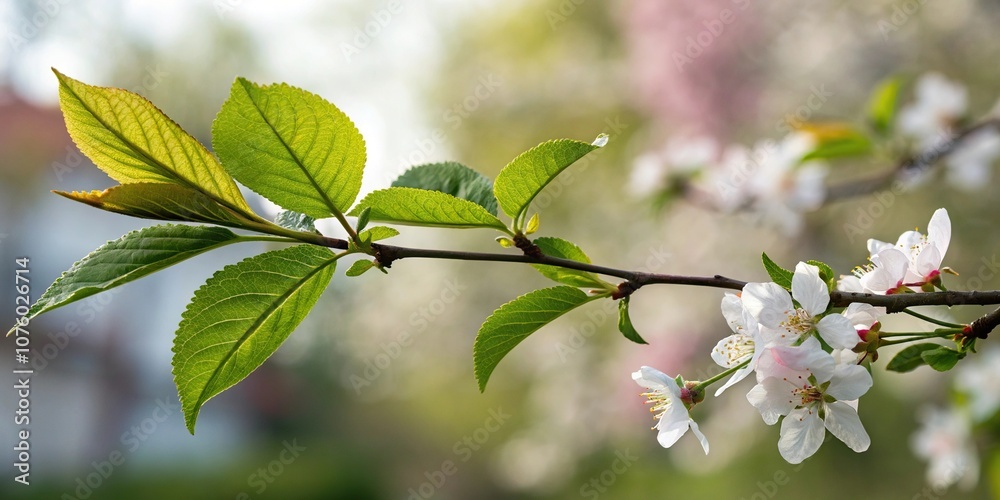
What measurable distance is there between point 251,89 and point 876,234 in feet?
11.1

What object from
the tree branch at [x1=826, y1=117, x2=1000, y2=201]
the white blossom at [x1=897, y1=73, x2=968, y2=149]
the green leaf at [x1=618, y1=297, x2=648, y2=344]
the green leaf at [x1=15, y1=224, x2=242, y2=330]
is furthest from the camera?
the white blossom at [x1=897, y1=73, x2=968, y2=149]

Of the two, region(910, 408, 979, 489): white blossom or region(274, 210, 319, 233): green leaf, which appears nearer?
region(274, 210, 319, 233): green leaf

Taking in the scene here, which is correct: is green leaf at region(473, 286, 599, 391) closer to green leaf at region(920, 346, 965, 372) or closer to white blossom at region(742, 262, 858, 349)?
white blossom at region(742, 262, 858, 349)

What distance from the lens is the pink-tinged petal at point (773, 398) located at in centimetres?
41

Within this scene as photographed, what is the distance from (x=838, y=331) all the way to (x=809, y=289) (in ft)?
0.09

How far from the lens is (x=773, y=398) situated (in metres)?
0.42

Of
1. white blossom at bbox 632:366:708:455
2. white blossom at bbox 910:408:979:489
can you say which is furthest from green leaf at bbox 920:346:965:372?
white blossom at bbox 910:408:979:489

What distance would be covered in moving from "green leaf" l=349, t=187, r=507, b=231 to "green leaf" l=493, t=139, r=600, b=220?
0.06ft

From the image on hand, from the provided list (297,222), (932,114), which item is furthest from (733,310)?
(932,114)

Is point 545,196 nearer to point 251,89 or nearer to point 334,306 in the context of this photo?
point 334,306

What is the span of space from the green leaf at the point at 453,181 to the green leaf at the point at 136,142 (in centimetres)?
13

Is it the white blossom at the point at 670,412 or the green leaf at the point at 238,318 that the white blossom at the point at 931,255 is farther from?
the green leaf at the point at 238,318

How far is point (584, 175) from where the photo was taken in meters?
4.61

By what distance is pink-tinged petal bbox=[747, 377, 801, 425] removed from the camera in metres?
0.41
